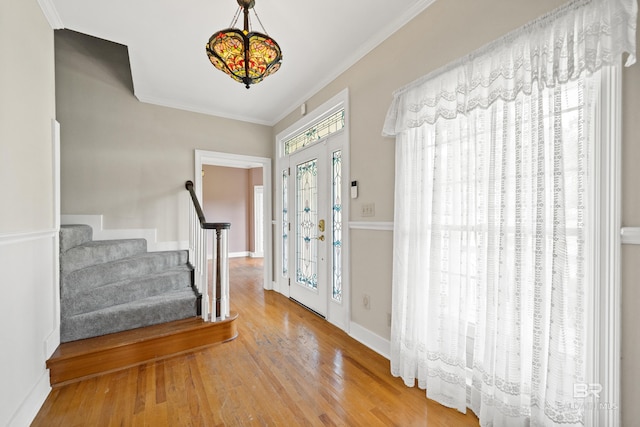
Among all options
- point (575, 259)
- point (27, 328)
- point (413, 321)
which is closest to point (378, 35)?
point (575, 259)

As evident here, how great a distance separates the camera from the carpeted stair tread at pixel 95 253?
2.34 meters

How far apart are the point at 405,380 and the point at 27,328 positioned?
93.4 inches

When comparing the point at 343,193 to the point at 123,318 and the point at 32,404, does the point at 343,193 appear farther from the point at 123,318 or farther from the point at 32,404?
the point at 32,404

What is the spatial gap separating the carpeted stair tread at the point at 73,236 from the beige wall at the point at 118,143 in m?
0.31

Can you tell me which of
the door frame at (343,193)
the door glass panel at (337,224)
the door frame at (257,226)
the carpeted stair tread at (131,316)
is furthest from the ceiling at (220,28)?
the door frame at (257,226)

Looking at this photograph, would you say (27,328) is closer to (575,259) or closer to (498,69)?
(575,259)

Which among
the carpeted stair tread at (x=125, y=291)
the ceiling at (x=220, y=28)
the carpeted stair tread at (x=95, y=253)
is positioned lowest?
the carpeted stair tread at (x=125, y=291)

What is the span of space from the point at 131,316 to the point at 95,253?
788mm

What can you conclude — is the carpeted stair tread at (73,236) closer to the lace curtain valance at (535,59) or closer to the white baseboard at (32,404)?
the white baseboard at (32,404)

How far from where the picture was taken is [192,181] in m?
3.74

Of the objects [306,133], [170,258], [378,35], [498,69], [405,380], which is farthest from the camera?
[306,133]

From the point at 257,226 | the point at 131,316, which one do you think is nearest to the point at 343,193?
the point at 131,316

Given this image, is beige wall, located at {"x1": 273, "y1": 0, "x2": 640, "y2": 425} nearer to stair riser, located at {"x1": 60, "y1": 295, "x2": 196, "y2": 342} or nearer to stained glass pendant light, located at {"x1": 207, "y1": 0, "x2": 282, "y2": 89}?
stained glass pendant light, located at {"x1": 207, "y1": 0, "x2": 282, "y2": 89}

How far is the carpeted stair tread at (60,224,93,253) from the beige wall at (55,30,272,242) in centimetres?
31
